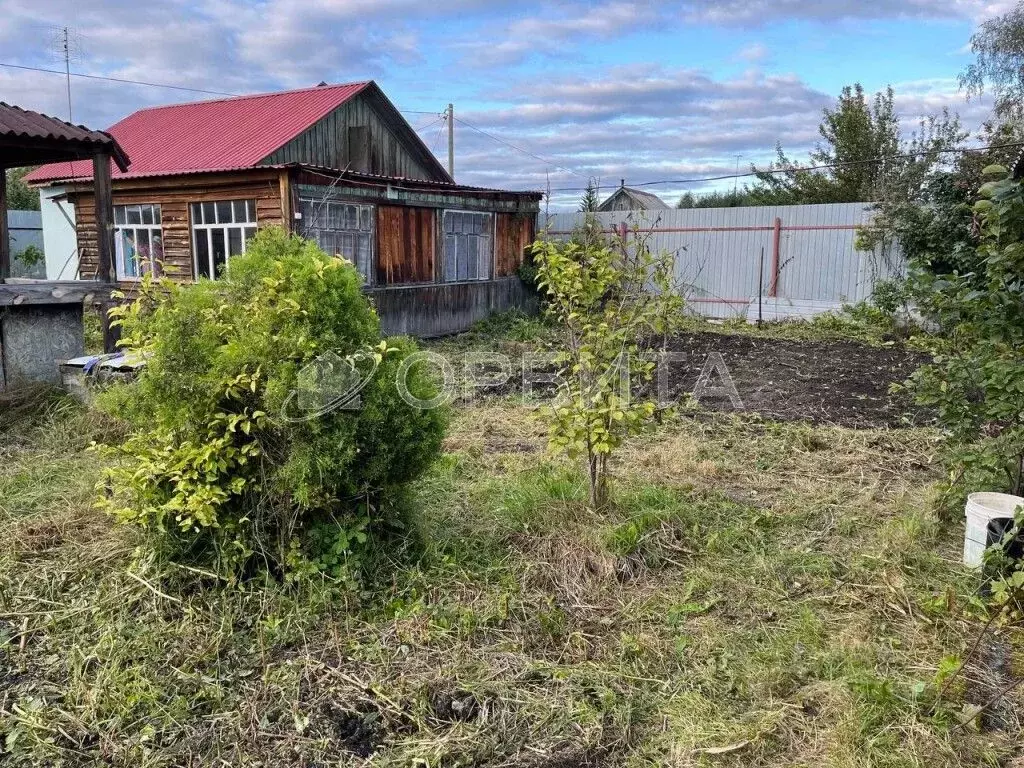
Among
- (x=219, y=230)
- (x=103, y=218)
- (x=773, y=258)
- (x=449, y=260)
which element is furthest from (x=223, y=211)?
(x=773, y=258)

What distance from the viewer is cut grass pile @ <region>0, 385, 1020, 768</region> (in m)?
2.46

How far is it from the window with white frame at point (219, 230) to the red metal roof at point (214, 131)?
71 centimetres

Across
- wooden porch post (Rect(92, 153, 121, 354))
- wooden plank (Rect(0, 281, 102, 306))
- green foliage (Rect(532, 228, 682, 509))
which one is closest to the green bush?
green foliage (Rect(532, 228, 682, 509))

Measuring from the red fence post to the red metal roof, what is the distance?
863cm

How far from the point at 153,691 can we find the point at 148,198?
39.7 ft

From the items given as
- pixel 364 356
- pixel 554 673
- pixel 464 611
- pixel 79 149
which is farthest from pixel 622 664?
pixel 79 149

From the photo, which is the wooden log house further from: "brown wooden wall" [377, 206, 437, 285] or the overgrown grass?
the overgrown grass

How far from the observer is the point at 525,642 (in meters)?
3.04

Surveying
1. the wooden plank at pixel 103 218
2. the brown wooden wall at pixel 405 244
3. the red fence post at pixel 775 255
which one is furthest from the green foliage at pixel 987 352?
the red fence post at pixel 775 255

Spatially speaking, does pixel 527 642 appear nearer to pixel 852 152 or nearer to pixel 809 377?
pixel 809 377

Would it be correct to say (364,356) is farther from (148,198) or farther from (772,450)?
(148,198)

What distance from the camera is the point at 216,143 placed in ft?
47.0

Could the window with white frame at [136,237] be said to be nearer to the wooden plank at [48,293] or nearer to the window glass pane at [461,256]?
the window glass pane at [461,256]

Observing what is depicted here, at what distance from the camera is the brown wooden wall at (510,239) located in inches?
595
